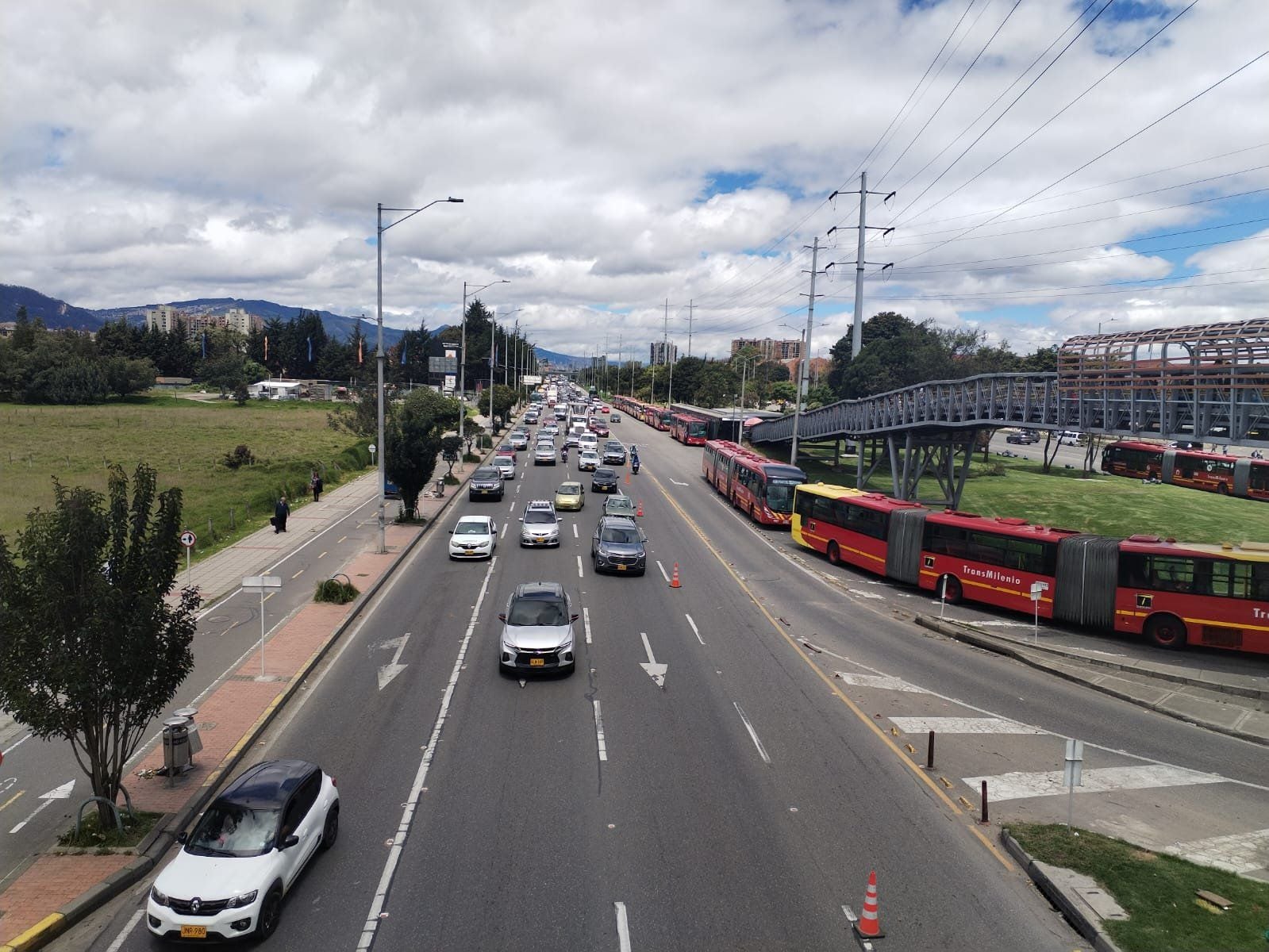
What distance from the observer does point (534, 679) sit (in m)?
17.5

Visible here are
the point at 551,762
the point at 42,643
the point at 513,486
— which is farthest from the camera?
the point at 513,486

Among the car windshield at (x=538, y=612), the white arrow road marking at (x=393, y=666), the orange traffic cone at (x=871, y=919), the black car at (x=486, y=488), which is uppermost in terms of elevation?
the black car at (x=486, y=488)

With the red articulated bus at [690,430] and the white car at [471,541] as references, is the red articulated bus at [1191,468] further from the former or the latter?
the white car at [471,541]

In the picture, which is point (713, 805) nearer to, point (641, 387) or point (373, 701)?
point (373, 701)

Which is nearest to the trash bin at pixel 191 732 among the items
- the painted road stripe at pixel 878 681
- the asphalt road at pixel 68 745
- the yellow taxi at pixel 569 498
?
the asphalt road at pixel 68 745

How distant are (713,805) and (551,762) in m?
2.85

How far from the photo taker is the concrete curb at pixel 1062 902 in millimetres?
9078

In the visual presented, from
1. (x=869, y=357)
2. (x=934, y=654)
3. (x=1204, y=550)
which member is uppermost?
(x=869, y=357)

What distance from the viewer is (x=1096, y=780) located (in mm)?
13836

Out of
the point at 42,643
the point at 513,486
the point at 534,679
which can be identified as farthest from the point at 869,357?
the point at 42,643

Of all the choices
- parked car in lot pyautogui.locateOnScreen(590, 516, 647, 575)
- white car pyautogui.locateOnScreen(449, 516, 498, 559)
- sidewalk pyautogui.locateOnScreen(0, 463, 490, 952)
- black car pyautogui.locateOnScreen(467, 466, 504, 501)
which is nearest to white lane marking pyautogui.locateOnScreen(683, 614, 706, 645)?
parked car in lot pyautogui.locateOnScreen(590, 516, 647, 575)

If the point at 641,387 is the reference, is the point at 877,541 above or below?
below

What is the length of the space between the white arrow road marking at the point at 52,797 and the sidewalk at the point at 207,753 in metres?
0.83

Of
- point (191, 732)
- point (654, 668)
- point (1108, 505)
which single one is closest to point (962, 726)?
point (654, 668)
